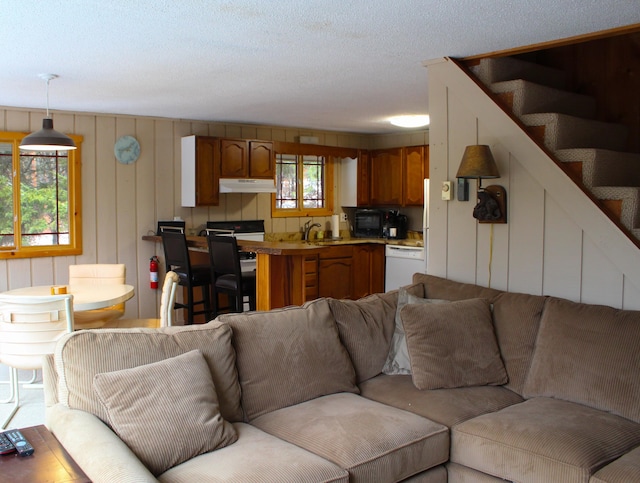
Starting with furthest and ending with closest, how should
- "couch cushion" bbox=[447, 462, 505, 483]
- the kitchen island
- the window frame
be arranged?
the window frame → the kitchen island → "couch cushion" bbox=[447, 462, 505, 483]

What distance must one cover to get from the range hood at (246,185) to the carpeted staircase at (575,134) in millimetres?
3305

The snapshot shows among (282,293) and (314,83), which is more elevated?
(314,83)

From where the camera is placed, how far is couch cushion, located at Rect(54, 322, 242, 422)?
7.86ft

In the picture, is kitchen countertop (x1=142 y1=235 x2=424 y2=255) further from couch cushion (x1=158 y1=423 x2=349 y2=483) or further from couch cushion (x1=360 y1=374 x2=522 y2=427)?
couch cushion (x1=158 y1=423 x2=349 y2=483)

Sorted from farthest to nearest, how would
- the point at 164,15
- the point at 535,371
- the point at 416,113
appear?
the point at 416,113 < the point at 535,371 < the point at 164,15

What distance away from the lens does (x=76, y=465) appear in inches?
78.3

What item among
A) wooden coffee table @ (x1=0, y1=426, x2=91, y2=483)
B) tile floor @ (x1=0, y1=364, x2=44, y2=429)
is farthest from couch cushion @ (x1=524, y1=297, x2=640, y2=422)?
tile floor @ (x1=0, y1=364, x2=44, y2=429)

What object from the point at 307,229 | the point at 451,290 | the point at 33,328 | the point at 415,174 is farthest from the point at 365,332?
the point at 307,229

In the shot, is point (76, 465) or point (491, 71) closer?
point (76, 465)

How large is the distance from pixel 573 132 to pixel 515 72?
605mm

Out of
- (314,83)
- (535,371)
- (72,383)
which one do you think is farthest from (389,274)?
(72,383)

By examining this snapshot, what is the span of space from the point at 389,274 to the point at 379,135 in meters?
1.98

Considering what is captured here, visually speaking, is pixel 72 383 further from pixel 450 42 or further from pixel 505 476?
pixel 450 42

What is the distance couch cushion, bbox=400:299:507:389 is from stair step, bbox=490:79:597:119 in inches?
51.9
